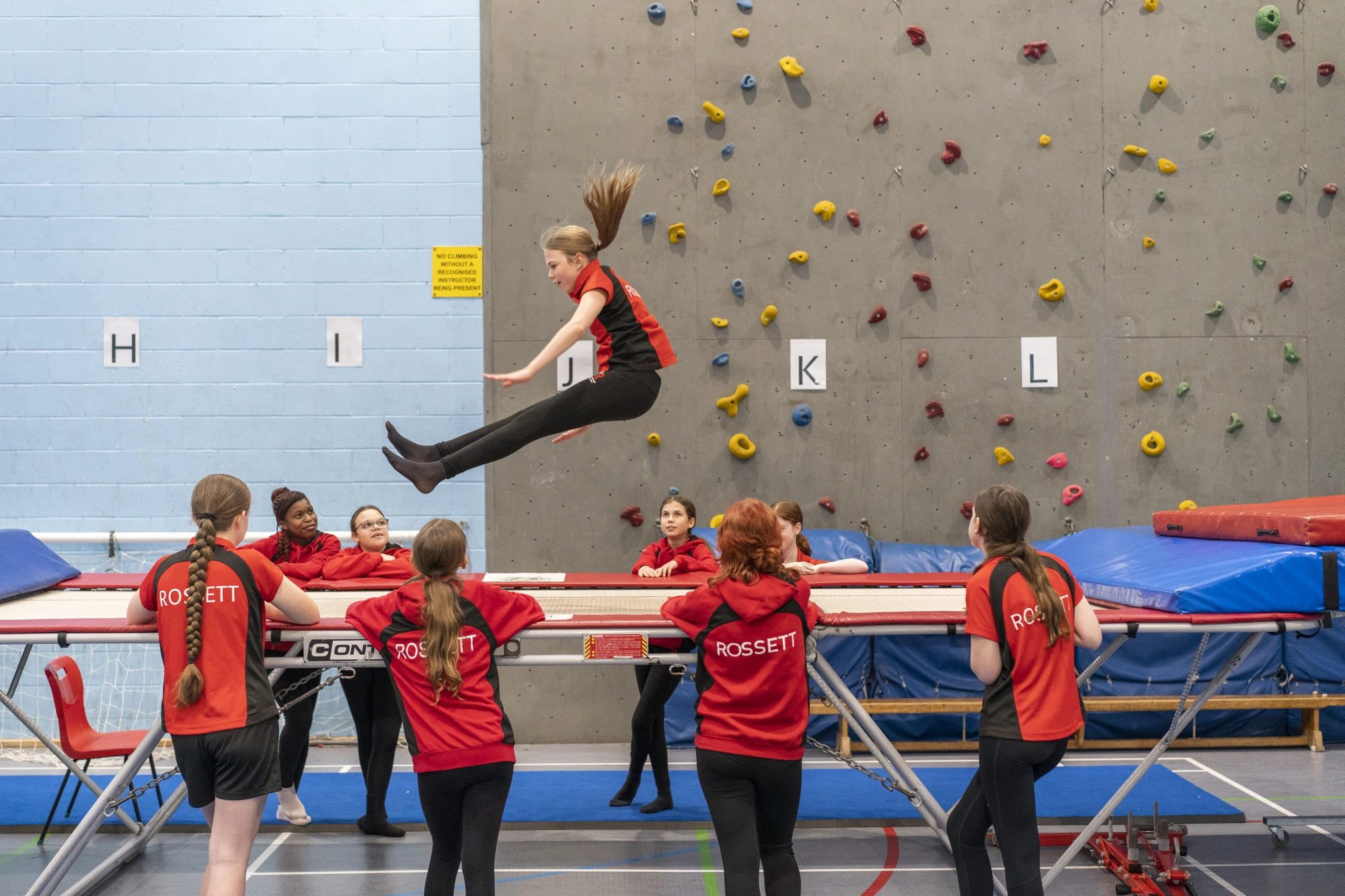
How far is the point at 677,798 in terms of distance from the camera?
4.20 m

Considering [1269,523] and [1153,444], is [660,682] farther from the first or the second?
[1153,444]

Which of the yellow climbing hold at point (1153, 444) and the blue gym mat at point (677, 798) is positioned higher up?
the yellow climbing hold at point (1153, 444)

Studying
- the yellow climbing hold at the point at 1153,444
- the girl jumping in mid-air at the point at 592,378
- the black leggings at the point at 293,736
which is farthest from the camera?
the yellow climbing hold at the point at 1153,444

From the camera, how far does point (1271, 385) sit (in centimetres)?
552

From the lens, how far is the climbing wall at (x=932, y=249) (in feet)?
17.7

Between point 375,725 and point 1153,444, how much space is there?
14.5 ft

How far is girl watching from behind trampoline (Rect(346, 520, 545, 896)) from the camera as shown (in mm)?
2328

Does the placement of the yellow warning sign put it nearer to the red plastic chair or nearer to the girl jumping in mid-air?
the girl jumping in mid-air

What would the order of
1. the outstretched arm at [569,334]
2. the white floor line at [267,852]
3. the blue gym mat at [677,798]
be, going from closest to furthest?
1. the outstretched arm at [569,334]
2. the white floor line at [267,852]
3. the blue gym mat at [677,798]

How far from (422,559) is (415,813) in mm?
2053

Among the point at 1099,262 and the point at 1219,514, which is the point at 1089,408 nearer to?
the point at 1099,262

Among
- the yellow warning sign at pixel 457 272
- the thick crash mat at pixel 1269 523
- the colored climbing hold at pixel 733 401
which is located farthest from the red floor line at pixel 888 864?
the yellow warning sign at pixel 457 272

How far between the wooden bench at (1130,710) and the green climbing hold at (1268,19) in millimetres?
3745

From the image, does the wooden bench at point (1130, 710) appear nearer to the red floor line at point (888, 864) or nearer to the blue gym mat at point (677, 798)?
the blue gym mat at point (677, 798)
